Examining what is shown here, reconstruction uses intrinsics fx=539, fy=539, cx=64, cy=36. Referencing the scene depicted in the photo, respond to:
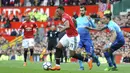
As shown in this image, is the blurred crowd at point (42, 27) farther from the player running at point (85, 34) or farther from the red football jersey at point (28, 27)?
the player running at point (85, 34)

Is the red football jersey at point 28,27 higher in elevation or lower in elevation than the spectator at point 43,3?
lower

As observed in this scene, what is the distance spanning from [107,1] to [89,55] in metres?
18.5

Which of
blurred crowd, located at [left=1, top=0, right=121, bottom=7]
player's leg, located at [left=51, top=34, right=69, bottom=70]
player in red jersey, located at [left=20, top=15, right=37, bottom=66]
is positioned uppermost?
blurred crowd, located at [left=1, top=0, right=121, bottom=7]

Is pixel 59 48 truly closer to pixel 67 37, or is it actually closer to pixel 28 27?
pixel 67 37

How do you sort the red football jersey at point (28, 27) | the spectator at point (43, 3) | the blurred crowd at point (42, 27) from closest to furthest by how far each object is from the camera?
the red football jersey at point (28, 27) < the blurred crowd at point (42, 27) < the spectator at point (43, 3)

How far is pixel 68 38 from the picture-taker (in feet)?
63.6

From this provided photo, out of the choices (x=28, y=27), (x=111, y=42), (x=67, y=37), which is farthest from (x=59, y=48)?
(x=28, y=27)

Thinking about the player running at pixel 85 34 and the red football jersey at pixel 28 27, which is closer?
the player running at pixel 85 34

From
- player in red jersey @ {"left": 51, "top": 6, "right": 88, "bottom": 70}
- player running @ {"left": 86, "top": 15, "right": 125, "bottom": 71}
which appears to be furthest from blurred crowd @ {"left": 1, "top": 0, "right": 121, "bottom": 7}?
player in red jersey @ {"left": 51, "top": 6, "right": 88, "bottom": 70}

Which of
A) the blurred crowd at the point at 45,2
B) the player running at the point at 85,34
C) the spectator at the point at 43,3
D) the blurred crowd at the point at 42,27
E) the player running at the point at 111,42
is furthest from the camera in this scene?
the spectator at the point at 43,3

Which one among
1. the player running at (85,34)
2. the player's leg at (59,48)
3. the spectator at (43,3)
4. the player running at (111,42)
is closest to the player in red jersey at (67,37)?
the player's leg at (59,48)

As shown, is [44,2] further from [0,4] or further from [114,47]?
[114,47]

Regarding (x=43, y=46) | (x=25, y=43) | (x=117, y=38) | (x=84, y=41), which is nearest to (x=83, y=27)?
(x=84, y=41)

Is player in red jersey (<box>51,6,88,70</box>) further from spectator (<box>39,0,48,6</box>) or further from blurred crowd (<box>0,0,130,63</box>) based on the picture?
spectator (<box>39,0,48,6</box>)
